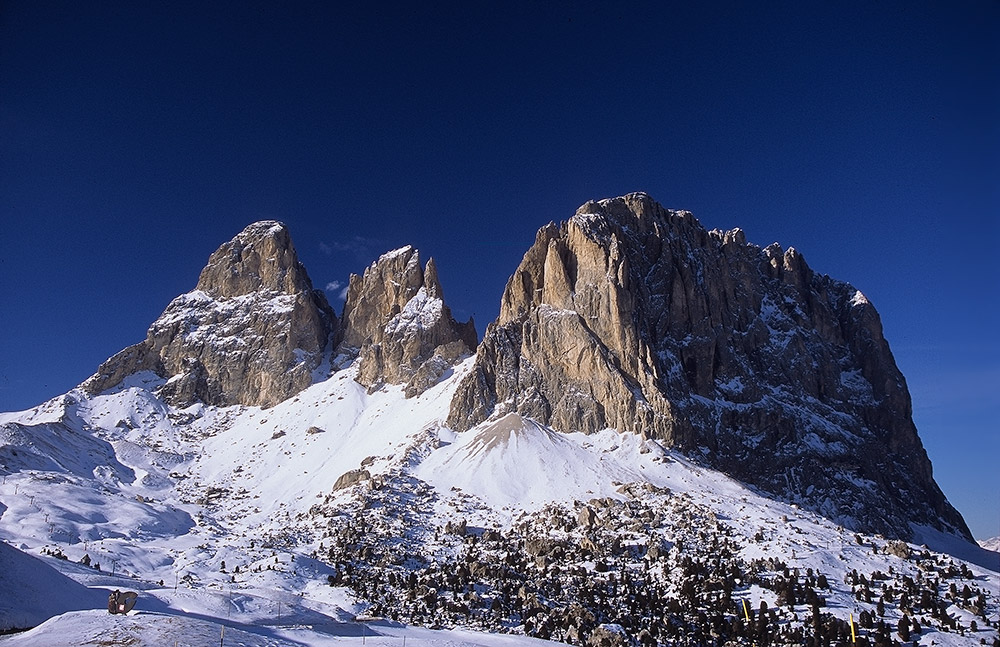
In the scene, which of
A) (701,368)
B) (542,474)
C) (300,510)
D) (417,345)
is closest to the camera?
(542,474)

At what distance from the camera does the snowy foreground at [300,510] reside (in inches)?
2034

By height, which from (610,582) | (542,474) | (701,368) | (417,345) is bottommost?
(610,582)

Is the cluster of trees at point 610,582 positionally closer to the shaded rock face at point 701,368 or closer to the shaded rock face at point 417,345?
the shaded rock face at point 701,368

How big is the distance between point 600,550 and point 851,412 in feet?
324

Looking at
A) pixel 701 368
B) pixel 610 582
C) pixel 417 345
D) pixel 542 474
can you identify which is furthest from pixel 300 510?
pixel 701 368

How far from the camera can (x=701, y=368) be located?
150m

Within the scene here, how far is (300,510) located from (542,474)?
45104mm

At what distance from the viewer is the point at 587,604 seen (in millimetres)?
75750

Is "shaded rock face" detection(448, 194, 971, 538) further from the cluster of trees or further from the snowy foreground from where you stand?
the cluster of trees

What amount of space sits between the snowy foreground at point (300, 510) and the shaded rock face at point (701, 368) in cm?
952

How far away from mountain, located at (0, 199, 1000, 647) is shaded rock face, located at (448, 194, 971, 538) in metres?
0.63

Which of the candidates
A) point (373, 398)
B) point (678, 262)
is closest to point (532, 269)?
point (678, 262)

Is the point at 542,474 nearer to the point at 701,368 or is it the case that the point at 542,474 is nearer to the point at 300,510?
the point at 300,510

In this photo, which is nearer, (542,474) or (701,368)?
(542,474)
